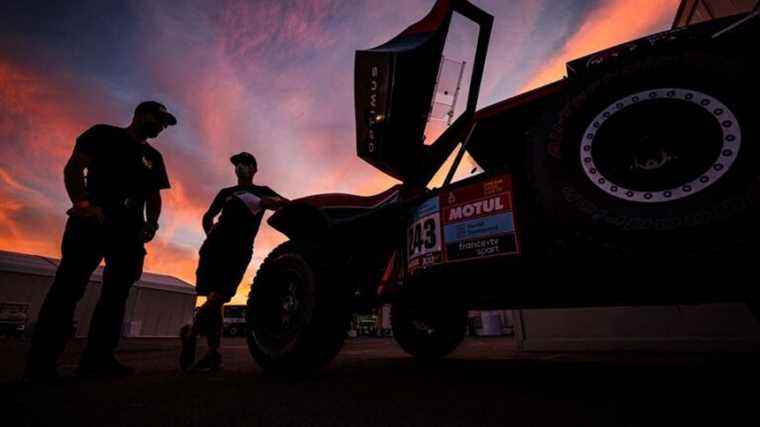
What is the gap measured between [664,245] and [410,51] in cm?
220

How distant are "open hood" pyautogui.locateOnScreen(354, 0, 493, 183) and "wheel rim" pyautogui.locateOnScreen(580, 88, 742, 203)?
56.1 inches

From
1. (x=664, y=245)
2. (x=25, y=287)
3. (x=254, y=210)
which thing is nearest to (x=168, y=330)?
(x=25, y=287)

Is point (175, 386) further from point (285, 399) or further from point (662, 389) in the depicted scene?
point (662, 389)

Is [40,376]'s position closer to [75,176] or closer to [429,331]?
[75,176]

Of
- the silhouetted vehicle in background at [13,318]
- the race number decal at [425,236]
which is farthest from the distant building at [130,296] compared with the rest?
the race number decal at [425,236]

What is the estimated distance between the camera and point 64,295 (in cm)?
189

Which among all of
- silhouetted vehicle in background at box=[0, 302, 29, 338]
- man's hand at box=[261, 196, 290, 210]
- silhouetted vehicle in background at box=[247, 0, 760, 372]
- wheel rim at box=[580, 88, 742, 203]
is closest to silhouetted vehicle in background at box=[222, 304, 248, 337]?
silhouetted vehicle in background at box=[0, 302, 29, 338]

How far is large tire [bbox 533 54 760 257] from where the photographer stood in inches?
41.8

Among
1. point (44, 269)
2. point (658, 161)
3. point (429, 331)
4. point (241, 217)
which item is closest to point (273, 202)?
point (241, 217)

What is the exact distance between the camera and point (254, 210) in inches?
101

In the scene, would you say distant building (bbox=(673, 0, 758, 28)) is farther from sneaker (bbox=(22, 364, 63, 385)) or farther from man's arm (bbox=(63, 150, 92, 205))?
sneaker (bbox=(22, 364, 63, 385))

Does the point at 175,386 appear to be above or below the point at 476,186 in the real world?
below

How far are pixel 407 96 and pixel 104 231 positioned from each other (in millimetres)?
2347

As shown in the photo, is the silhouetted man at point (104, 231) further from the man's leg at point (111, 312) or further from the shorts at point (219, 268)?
the shorts at point (219, 268)
